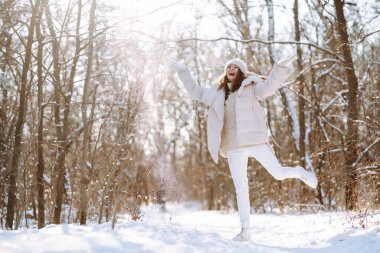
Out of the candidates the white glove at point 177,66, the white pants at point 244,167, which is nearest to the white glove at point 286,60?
the white pants at point 244,167

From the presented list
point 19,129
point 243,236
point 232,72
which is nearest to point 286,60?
point 232,72

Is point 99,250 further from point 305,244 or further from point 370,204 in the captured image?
point 370,204

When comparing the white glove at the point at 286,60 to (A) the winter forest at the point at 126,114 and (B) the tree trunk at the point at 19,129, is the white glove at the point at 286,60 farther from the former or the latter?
(B) the tree trunk at the point at 19,129

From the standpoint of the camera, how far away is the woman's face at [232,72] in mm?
4945

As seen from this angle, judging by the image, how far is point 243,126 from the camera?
4.70m

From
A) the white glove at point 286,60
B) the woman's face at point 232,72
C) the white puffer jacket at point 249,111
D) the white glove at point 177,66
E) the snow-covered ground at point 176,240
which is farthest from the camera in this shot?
the white glove at point 177,66

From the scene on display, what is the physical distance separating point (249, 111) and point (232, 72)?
49 centimetres

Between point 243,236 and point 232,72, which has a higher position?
point 232,72

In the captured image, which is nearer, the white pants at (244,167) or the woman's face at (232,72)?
the white pants at (244,167)

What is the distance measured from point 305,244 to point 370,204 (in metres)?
1.54

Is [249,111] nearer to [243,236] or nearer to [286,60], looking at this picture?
[286,60]

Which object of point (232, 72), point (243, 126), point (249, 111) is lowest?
point (243, 126)

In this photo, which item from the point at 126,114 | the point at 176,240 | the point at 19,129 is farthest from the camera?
the point at 126,114

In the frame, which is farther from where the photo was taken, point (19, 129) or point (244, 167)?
point (19, 129)
